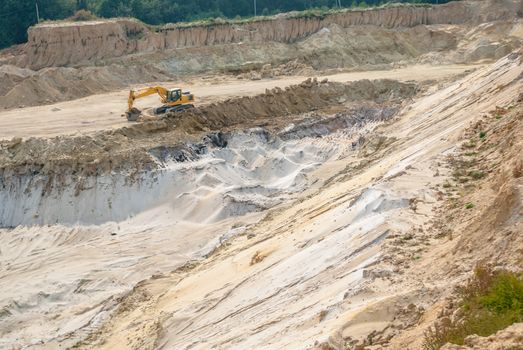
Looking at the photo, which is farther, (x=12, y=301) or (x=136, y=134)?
(x=136, y=134)

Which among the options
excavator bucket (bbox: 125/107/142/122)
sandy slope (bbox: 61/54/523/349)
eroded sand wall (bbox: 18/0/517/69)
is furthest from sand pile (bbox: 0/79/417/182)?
eroded sand wall (bbox: 18/0/517/69)

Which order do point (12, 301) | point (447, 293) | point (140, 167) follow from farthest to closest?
point (140, 167) → point (12, 301) → point (447, 293)

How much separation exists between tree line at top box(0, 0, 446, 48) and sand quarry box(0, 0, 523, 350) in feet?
25.3

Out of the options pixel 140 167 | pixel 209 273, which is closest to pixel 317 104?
pixel 140 167

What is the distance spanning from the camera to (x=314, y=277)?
14.1 m

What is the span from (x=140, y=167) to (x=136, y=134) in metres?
2.03

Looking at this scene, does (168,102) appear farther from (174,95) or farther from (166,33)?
(166,33)

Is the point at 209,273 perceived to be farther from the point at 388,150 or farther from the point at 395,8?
the point at 395,8

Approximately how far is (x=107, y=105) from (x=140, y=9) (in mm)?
22401

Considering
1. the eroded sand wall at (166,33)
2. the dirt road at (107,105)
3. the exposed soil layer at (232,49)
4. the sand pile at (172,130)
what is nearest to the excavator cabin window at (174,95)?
the sand pile at (172,130)

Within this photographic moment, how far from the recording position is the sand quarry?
41.9 feet

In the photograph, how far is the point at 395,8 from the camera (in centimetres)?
4812

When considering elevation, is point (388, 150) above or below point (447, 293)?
below

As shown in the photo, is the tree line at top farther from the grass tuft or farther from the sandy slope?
the grass tuft
